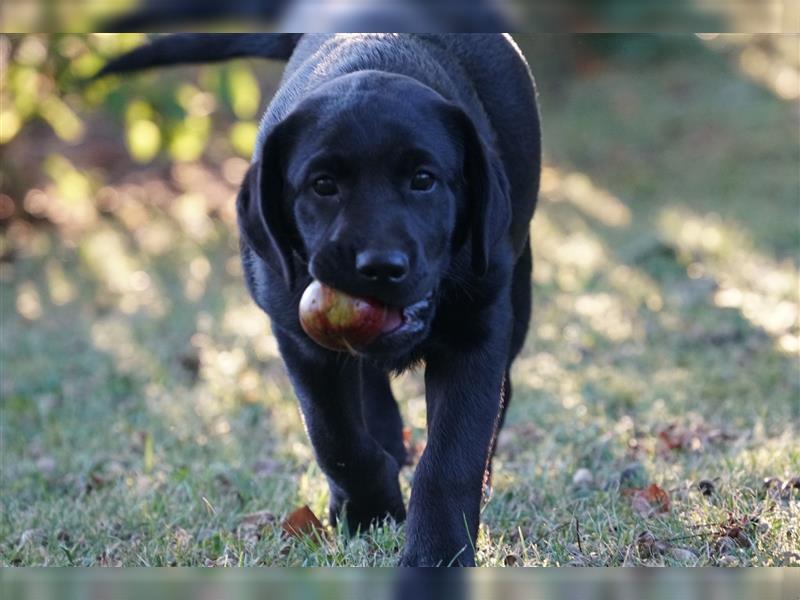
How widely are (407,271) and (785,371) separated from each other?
340 centimetres

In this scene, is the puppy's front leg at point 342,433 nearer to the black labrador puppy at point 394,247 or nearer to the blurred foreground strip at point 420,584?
the black labrador puppy at point 394,247

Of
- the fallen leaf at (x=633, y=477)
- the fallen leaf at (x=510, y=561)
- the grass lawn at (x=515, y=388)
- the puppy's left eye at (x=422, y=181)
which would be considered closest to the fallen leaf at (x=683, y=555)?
the grass lawn at (x=515, y=388)

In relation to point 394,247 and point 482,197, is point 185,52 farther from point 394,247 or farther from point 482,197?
point 394,247

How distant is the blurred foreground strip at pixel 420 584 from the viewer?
115 inches

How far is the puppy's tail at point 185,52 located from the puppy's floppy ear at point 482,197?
1.32 m

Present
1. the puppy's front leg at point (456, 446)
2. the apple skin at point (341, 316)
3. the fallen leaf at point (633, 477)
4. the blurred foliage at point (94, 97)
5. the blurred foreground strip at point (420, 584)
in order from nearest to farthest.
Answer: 1. the blurred foreground strip at point (420, 584)
2. the apple skin at point (341, 316)
3. the puppy's front leg at point (456, 446)
4. the fallen leaf at point (633, 477)
5. the blurred foliage at point (94, 97)

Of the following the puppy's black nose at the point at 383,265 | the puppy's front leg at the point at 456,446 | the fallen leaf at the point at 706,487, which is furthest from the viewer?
the fallen leaf at the point at 706,487

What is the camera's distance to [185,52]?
510 cm

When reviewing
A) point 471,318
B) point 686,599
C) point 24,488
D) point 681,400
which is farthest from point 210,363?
point 686,599

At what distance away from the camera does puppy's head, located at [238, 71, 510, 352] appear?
10.3ft

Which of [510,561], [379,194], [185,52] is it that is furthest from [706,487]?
[185,52]

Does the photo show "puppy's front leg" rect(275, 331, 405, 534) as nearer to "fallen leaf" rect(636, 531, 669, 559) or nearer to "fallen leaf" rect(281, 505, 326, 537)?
"fallen leaf" rect(281, 505, 326, 537)

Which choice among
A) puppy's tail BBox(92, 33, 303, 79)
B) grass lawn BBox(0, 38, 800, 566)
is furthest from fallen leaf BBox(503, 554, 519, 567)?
puppy's tail BBox(92, 33, 303, 79)

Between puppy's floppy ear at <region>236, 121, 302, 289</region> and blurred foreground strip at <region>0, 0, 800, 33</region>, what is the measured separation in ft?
3.19
